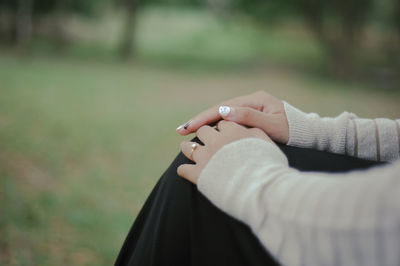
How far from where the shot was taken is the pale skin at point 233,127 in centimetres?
97

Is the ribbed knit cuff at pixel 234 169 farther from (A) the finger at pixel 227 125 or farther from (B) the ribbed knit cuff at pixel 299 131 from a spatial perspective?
(B) the ribbed knit cuff at pixel 299 131

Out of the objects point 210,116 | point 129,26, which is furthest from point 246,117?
point 129,26

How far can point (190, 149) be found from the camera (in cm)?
104

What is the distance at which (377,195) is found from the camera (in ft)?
2.17

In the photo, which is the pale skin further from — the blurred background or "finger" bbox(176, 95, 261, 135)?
the blurred background

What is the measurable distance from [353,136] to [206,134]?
52cm

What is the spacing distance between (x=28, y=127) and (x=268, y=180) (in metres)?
5.06

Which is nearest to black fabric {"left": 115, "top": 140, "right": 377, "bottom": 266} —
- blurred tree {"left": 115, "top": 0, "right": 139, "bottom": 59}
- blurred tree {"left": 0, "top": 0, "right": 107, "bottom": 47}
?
blurred tree {"left": 115, "top": 0, "right": 139, "bottom": 59}

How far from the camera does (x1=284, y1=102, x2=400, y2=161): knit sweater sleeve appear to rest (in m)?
1.19

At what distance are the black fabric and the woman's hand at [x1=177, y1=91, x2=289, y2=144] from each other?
3.2 inches

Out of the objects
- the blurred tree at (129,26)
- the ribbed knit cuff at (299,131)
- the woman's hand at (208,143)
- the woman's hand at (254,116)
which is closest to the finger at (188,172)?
the woman's hand at (208,143)

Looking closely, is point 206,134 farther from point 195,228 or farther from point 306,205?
point 306,205

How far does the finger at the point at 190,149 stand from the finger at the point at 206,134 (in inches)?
1.1

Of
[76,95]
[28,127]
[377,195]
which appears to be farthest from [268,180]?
[76,95]
